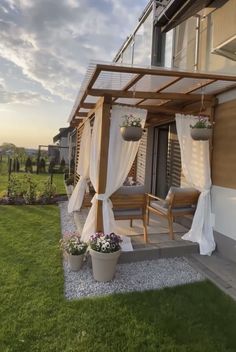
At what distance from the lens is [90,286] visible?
13.5ft

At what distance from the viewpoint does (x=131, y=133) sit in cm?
483

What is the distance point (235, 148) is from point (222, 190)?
847mm

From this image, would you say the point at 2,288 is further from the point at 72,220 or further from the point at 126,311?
the point at 72,220

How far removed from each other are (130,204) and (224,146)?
7.00ft

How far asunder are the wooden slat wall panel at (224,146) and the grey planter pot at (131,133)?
169cm

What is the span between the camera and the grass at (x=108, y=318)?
2.84 metres

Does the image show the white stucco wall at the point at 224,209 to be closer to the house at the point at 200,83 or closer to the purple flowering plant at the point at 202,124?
the house at the point at 200,83

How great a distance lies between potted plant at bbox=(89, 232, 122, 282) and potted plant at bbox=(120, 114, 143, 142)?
1753 mm

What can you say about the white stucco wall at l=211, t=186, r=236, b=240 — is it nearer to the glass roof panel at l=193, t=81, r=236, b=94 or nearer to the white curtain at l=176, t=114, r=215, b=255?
the white curtain at l=176, t=114, r=215, b=255

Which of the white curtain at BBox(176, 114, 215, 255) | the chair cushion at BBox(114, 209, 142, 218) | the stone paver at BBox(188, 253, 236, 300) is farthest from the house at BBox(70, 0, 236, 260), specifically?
the chair cushion at BBox(114, 209, 142, 218)

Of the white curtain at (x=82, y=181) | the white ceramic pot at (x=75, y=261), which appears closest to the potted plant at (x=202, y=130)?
the white ceramic pot at (x=75, y=261)

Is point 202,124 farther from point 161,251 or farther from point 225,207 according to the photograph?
point 161,251

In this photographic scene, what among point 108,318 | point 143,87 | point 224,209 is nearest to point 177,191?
point 224,209

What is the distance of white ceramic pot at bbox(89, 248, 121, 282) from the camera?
4.15 metres
